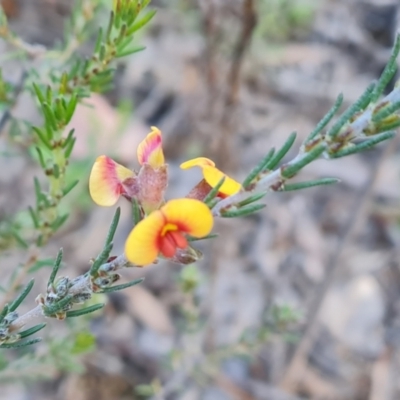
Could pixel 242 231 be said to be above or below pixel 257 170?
above

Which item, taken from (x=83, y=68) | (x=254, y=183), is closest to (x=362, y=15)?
(x=83, y=68)

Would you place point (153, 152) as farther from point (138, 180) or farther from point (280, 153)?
point (280, 153)

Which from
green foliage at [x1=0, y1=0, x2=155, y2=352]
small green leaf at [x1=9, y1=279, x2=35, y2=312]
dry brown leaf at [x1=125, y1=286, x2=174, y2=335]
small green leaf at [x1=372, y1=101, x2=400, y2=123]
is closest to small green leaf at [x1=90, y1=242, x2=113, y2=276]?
green foliage at [x1=0, y1=0, x2=155, y2=352]

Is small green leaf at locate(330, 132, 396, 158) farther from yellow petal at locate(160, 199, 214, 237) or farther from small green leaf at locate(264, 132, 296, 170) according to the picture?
yellow petal at locate(160, 199, 214, 237)

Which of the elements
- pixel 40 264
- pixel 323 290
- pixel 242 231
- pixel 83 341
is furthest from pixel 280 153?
pixel 242 231

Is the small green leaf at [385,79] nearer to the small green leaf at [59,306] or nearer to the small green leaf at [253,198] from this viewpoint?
the small green leaf at [253,198]

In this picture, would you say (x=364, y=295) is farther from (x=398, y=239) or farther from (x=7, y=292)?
(x=7, y=292)
